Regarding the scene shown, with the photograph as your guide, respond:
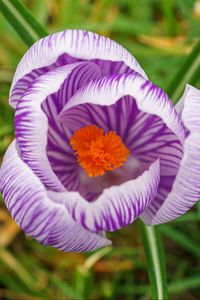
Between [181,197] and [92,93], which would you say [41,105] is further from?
[181,197]

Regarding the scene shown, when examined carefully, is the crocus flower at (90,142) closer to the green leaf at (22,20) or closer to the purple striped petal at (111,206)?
the purple striped petal at (111,206)

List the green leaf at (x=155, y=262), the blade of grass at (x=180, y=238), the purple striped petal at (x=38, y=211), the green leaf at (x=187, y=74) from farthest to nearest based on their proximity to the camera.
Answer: the blade of grass at (x=180, y=238) < the green leaf at (x=187, y=74) < the green leaf at (x=155, y=262) < the purple striped petal at (x=38, y=211)

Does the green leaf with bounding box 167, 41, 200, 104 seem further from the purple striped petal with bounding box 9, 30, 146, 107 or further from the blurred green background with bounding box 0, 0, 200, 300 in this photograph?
the blurred green background with bounding box 0, 0, 200, 300

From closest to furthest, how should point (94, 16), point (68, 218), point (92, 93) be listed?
1. point (68, 218)
2. point (92, 93)
3. point (94, 16)

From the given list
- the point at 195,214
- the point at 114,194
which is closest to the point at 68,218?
the point at 114,194

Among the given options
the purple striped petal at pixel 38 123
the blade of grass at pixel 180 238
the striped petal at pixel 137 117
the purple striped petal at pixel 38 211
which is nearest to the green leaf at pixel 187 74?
the striped petal at pixel 137 117

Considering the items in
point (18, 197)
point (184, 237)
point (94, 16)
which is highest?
point (18, 197)
